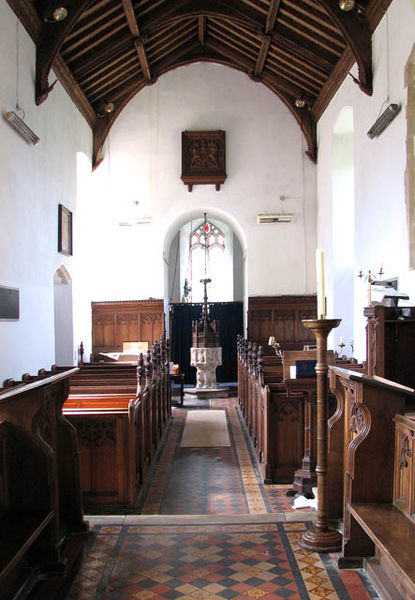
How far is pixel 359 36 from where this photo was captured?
733 centimetres

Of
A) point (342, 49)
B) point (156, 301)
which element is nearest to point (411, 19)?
point (342, 49)

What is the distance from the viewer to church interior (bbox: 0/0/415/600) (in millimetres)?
2508

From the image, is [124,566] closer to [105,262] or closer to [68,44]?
[68,44]

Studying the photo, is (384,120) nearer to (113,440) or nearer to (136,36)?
(136,36)

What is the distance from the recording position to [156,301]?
440 inches

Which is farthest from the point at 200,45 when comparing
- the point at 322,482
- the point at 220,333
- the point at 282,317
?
the point at 322,482

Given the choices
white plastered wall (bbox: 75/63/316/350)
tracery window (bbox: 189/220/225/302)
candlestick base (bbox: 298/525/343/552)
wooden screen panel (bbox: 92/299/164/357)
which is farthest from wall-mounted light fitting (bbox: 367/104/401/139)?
tracery window (bbox: 189/220/225/302)

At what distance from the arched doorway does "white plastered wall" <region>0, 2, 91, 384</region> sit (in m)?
0.77

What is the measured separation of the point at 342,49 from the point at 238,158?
11.0 ft

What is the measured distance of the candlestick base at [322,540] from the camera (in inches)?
108

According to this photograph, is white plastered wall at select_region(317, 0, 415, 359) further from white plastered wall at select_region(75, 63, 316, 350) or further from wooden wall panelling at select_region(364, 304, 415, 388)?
white plastered wall at select_region(75, 63, 316, 350)

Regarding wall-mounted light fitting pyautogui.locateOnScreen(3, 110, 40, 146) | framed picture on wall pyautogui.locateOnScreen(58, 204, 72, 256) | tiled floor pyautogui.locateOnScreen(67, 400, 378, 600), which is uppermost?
wall-mounted light fitting pyautogui.locateOnScreen(3, 110, 40, 146)

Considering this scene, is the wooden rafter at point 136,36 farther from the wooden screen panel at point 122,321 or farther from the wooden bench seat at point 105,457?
the wooden bench seat at point 105,457

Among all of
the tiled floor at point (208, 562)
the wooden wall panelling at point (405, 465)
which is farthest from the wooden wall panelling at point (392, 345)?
the wooden wall panelling at point (405, 465)
